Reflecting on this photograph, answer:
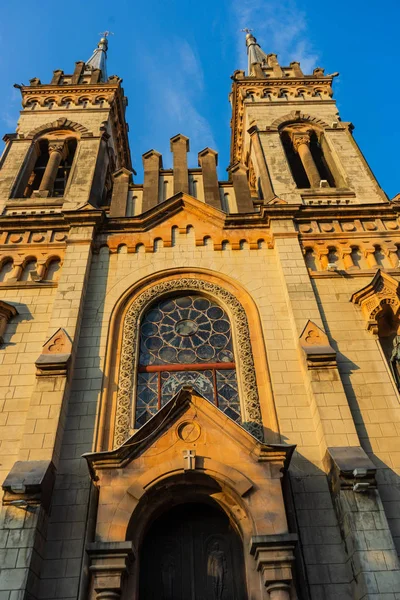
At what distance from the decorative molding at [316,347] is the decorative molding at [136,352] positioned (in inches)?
52.5

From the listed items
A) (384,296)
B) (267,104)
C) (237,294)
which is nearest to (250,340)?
(237,294)

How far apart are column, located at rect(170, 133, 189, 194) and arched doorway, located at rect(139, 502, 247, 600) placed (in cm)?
996

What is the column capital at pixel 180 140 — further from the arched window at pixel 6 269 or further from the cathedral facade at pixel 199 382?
the arched window at pixel 6 269

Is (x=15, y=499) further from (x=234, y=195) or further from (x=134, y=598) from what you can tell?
(x=234, y=195)

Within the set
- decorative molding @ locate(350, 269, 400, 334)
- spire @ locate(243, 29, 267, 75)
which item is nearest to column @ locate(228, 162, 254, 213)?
decorative molding @ locate(350, 269, 400, 334)

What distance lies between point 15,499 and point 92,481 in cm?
142

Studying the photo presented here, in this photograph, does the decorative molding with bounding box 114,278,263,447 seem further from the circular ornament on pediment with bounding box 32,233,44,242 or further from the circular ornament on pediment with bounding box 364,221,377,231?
the circular ornament on pediment with bounding box 364,221,377,231

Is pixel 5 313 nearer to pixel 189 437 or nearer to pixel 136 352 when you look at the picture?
pixel 136 352

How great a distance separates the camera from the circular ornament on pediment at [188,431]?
30.0ft

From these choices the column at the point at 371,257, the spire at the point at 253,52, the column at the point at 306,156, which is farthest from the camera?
the spire at the point at 253,52

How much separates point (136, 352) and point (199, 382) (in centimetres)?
173

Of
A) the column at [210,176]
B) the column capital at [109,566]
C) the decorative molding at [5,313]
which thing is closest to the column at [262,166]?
the column at [210,176]

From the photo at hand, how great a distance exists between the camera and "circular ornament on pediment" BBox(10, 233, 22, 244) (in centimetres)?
1438

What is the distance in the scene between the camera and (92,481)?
920 cm
